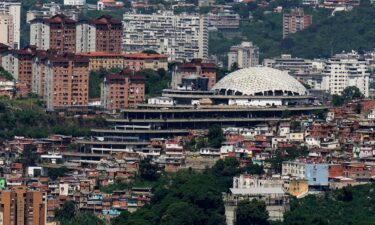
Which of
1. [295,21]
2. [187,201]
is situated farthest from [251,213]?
[295,21]

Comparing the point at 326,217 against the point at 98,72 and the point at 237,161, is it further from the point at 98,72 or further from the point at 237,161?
the point at 98,72

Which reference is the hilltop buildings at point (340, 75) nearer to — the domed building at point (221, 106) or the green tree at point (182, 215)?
the domed building at point (221, 106)

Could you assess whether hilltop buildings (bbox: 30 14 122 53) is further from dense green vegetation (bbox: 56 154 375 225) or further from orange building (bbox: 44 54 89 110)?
dense green vegetation (bbox: 56 154 375 225)

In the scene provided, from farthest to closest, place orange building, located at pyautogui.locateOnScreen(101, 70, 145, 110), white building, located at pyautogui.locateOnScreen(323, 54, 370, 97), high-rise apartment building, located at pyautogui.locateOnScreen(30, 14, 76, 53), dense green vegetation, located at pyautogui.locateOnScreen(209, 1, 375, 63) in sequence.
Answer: dense green vegetation, located at pyautogui.locateOnScreen(209, 1, 375, 63)
white building, located at pyautogui.locateOnScreen(323, 54, 370, 97)
high-rise apartment building, located at pyautogui.locateOnScreen(30, 14, 76, 53)
orange building, located at pyautogui.locateOnScreen(101, 70, 145, 110)

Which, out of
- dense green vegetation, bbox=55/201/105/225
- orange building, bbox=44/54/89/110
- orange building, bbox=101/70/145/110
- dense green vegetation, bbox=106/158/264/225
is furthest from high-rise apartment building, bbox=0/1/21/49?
dense green vegetation, bbox=55/201/105/225

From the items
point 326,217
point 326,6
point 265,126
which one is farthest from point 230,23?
point 326,217
